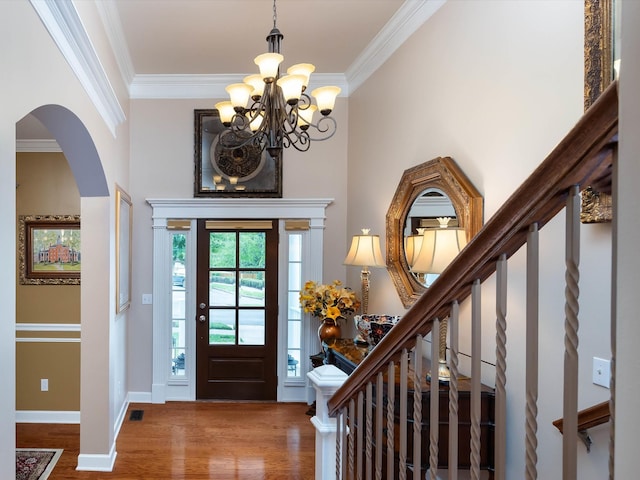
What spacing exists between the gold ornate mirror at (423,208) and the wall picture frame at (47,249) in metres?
Result: 3.16

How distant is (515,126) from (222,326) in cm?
331

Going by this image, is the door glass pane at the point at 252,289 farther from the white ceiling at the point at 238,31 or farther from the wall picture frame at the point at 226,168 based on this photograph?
the white ceiling at the point at 238,31

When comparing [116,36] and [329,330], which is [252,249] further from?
[116,36]

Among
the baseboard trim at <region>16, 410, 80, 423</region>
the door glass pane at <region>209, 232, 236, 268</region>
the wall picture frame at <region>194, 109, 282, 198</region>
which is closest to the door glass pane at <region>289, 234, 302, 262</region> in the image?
the wall picture frame at <region>194, 109, 282, 198</region>

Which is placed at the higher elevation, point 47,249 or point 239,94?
point 239,94

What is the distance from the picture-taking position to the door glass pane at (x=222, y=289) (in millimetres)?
4039

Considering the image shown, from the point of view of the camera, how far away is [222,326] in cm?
405

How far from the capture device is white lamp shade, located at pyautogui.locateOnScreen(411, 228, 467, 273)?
1.91m

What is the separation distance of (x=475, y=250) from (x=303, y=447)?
298cm

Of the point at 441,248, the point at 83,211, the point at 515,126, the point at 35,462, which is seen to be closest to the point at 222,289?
the point at 83,211

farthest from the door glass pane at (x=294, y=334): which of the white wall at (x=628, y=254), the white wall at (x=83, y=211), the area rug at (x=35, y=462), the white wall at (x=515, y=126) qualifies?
the white wall at (x=628, y=254)

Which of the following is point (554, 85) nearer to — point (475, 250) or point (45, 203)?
point (475, 250)

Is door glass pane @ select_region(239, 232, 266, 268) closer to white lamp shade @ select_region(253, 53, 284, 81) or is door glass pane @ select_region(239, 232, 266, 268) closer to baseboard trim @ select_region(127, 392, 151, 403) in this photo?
baseboard trim @ select_region(127, 392, 151, 403)

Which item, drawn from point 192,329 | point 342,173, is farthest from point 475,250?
point 192,329
